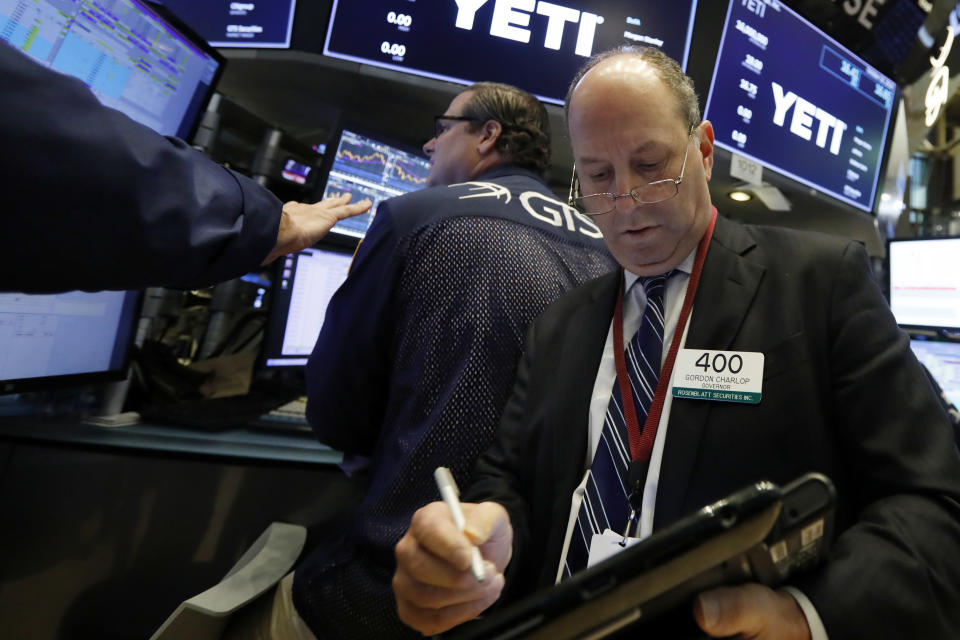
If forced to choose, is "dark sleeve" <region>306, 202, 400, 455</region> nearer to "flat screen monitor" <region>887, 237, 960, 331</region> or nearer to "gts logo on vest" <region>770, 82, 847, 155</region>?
"gts logo on vest" <region>770, 82, 847, 155</region>

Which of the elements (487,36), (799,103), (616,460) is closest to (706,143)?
(616,460)

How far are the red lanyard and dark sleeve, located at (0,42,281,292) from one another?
614 millimetres

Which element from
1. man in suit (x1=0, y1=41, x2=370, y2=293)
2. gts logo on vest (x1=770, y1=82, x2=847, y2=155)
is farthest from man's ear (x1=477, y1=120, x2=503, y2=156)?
gts logo on vest (x1=770, y1=82, x2=847, y2=155)

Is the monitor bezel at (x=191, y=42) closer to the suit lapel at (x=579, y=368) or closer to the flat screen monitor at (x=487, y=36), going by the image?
the flat screen monitor at (x=487, y=36)

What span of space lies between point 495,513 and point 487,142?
1.03 metres

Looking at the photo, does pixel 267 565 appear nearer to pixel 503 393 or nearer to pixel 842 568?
pixel 503 393

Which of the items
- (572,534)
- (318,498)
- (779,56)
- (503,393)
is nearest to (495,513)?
(572,534)

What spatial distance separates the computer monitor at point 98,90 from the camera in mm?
1032

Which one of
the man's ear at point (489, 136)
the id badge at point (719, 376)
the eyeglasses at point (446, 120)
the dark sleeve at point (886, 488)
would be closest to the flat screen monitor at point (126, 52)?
the eyeglasses at point (446, 120)

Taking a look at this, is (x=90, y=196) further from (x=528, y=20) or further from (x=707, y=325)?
(x=528, y=20)

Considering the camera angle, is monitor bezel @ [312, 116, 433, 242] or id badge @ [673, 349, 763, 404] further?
monitor bezel @ [312, 116, 433, 242]

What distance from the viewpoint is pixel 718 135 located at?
7.02ft

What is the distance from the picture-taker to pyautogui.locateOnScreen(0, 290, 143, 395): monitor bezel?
43.7 inches

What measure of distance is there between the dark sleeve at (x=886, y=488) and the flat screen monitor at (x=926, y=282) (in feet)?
6.64
